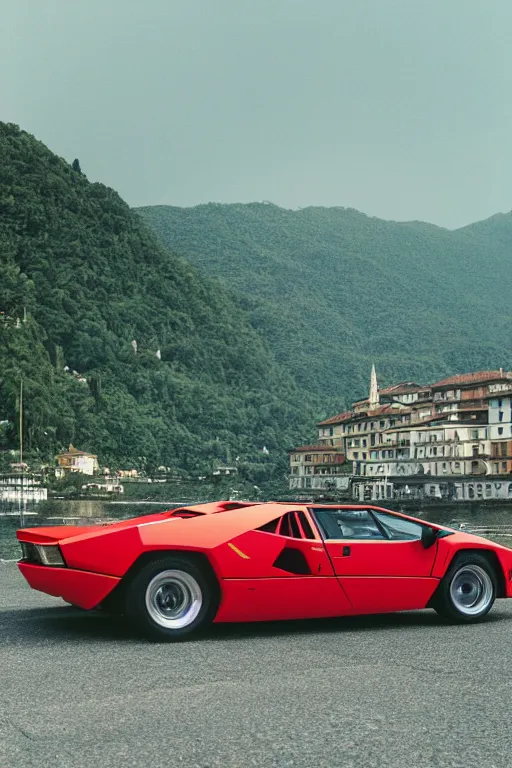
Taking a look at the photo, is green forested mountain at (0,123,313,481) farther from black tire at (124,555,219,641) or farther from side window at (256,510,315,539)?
black tire at (124,555,219,641)

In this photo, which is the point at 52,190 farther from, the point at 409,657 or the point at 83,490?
the point at 409,657

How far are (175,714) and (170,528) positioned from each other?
269 cm

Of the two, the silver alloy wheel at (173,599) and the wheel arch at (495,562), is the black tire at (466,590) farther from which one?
the silver alloy wheel at (173,599)

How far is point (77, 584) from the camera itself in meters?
7.96

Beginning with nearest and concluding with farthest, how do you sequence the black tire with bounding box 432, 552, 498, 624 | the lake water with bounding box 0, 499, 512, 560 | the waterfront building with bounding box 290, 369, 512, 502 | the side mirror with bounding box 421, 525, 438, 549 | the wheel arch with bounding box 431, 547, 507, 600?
the side mirror with bounding box 421, 525, 438, 549 → the black tire with bounding box 432, 552, 498, 624 → the wheel arch with bounding box 431, 547, 507, 600 → the lake water with bounding box 0, 499, 512, 560 → the waterfront building with bounding box 290, 369, 512, 502

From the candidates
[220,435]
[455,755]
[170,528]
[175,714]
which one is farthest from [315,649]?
[220,435]

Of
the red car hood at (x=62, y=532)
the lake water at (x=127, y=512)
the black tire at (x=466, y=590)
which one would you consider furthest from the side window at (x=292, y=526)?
the lake water at (x=127, y=512)

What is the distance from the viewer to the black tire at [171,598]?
7.85m

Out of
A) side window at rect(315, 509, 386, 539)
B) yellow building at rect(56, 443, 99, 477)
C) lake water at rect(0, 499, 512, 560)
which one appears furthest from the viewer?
yellow building at rect(56, 443, 99, 477)

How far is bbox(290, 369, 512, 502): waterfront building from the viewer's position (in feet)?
373

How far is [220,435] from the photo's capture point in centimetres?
16725

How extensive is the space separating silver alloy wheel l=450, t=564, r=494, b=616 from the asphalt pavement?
18 centimetres

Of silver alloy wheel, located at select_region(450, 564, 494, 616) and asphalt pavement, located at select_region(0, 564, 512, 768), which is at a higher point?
silver alloy wheel, located at select_region(450, 564, 494, 616)

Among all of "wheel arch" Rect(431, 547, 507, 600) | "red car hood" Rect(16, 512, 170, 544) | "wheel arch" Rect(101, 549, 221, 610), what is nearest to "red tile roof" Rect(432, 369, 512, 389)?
"wheel arch" Rect(431, 547, 507, 600)
